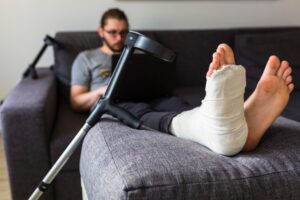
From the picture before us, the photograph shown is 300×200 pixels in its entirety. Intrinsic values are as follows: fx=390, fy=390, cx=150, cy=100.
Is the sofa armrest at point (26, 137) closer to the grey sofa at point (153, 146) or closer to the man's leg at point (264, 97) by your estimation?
the grey sofa at point (153, 146)

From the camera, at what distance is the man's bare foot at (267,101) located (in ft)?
3.95

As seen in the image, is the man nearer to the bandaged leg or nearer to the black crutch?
the black crutch

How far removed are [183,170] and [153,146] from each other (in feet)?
0.52

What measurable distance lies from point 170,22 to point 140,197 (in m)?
1.86

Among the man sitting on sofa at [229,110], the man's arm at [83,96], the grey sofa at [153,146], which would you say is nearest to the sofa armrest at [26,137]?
the grey sofa at [153,146]

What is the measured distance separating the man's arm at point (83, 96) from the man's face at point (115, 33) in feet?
0.79

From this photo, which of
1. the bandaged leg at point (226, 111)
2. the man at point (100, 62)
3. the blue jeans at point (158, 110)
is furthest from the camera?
the man at point (100, 62)

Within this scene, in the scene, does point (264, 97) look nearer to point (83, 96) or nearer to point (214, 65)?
point (214, 65)

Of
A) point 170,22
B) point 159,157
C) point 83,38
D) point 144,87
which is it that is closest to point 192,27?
point 170,22

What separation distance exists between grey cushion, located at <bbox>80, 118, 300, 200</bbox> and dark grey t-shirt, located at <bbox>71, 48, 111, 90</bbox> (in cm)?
89

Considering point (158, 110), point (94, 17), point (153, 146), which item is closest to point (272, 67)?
point (153, 146)

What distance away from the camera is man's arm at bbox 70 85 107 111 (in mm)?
1941

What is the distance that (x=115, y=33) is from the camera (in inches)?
81.5

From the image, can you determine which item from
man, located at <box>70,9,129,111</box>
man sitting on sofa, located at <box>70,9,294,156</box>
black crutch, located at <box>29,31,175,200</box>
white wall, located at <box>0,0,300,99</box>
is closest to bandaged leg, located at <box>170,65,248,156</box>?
man sitting on sofa, located at <box>70,9,294,156</box>
